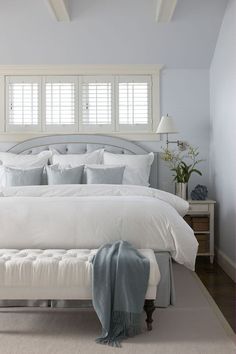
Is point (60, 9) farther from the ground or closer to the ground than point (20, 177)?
farther from the ground

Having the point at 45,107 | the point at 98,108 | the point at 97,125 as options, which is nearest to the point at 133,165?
the point at 97,125

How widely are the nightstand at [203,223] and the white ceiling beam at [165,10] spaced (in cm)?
207

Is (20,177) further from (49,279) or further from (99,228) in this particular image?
(49,279)

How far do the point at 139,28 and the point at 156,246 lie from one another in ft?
9.84

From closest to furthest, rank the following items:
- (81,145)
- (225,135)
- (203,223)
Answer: (225,135) < (203,223) < (81,145)

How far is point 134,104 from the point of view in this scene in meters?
5.90

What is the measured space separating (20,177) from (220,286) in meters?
2.33

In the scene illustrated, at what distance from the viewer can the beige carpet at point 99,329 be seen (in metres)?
2.83

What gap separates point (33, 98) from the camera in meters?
5.91

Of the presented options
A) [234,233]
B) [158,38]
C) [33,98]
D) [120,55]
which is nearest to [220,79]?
[158,38]

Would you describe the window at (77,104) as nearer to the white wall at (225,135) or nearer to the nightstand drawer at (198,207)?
the white wall at (225,135)

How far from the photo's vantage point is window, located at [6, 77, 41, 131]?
590 centimetres

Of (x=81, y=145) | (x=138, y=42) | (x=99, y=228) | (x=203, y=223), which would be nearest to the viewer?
(x=99, y=228)

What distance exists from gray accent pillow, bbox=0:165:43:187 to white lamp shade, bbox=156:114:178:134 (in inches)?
58.8
